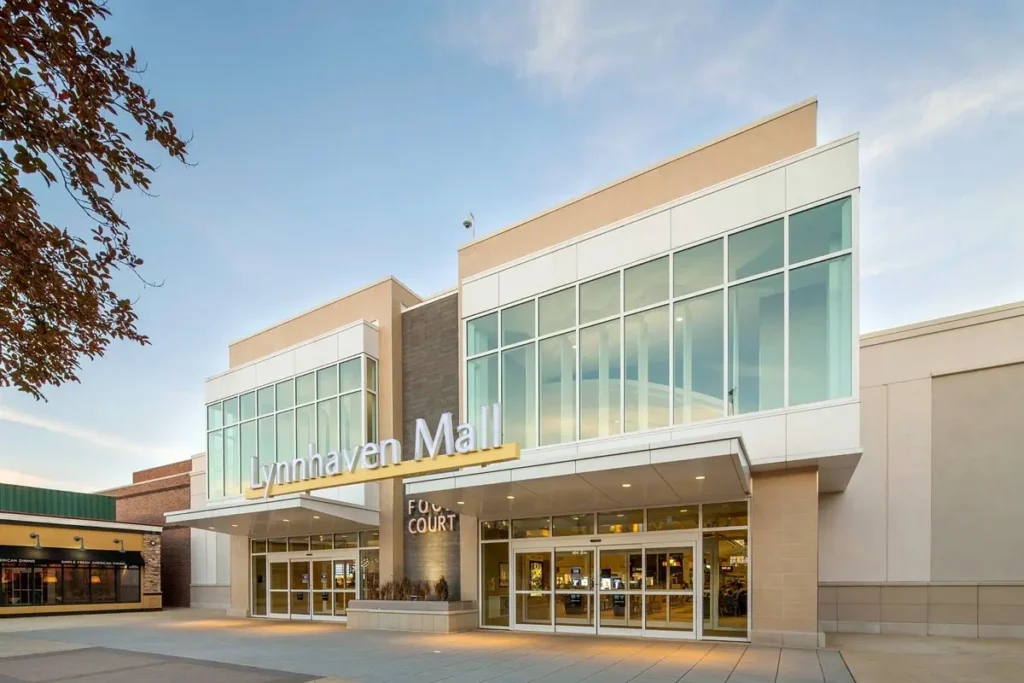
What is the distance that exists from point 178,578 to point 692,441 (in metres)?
28.3

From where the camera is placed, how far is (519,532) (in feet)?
54.6

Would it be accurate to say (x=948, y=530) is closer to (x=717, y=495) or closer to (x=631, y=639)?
(x=717, y=495)

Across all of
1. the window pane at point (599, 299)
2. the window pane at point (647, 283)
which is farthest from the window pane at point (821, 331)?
the window pane at point (599, 299)

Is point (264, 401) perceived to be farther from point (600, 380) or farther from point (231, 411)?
point (600, 380)

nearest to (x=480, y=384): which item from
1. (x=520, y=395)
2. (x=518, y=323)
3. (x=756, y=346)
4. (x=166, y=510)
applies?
(x=520, y=395)

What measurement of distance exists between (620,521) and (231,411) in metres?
15.5

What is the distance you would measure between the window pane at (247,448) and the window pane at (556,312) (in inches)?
476

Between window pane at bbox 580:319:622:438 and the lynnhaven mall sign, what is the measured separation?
213 cm

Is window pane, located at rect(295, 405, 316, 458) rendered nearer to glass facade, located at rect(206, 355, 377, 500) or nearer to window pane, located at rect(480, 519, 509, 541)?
glass facade, located at rect(206, 355, 377, 500)

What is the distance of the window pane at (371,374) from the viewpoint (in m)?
20.0

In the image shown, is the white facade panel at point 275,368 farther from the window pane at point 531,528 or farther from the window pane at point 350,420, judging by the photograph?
the window pane at point 531,528

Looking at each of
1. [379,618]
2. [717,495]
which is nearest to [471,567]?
[379,618]

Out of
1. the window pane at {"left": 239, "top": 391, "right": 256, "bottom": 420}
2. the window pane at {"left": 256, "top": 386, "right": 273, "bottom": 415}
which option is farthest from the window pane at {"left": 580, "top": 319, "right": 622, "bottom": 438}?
the window pane at {"left": 239, "top": 391, "right": 256, "bottom": 420}

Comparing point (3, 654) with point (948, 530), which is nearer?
point (3, 654)
